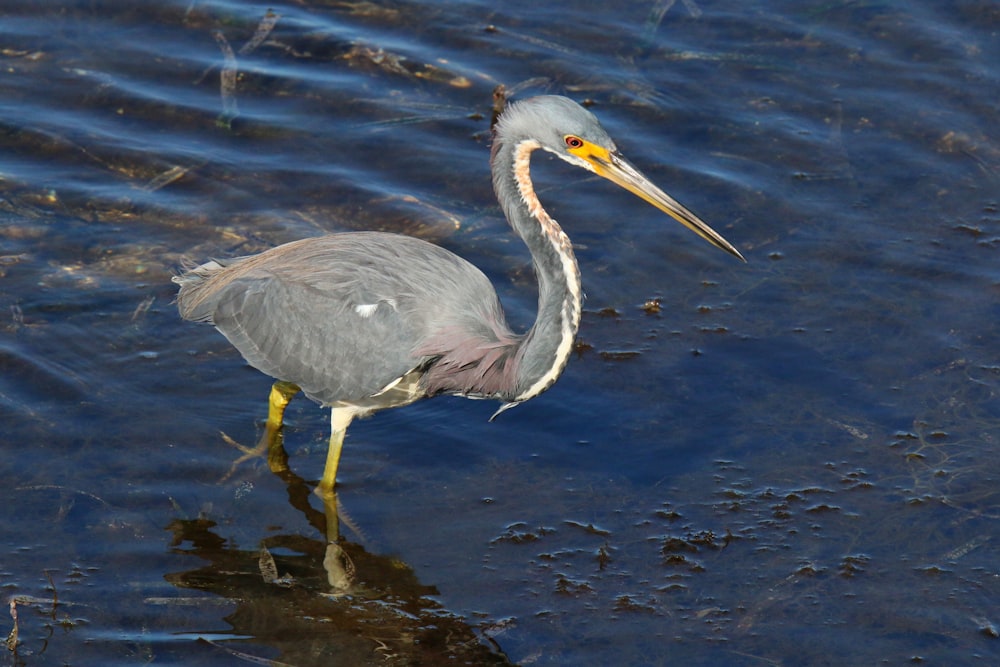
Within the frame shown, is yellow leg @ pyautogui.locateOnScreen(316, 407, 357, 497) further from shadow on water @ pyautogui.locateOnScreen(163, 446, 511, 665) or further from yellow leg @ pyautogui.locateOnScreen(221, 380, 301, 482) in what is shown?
yellow leg @ pyautogui.locateOnScreen(221, 380, 301, 482)

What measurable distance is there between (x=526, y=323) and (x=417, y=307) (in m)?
1.52

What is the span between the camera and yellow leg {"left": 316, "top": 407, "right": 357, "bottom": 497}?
21.0 ft

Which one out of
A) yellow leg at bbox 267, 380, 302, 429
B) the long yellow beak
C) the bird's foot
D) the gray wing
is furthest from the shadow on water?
the long yellow beak

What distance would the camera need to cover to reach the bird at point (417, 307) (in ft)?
19.2

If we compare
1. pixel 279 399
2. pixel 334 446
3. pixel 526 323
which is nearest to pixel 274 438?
pixel 279 399

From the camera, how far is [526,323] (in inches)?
300

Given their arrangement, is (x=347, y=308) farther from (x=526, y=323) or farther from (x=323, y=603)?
(x=526, y=323)

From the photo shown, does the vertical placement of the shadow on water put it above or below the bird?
below

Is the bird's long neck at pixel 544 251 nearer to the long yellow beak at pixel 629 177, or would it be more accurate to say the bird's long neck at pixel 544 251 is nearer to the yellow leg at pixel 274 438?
the long yellow beak at pixel 629 177

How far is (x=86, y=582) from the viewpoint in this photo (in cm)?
575

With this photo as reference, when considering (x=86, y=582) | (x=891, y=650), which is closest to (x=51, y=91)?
(x=86, y=582)

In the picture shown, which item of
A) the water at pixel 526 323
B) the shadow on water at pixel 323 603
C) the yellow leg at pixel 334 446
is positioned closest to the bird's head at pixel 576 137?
the water at pixel 526 323

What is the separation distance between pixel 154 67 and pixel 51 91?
78 cm

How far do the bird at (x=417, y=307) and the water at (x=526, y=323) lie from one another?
529 mm
